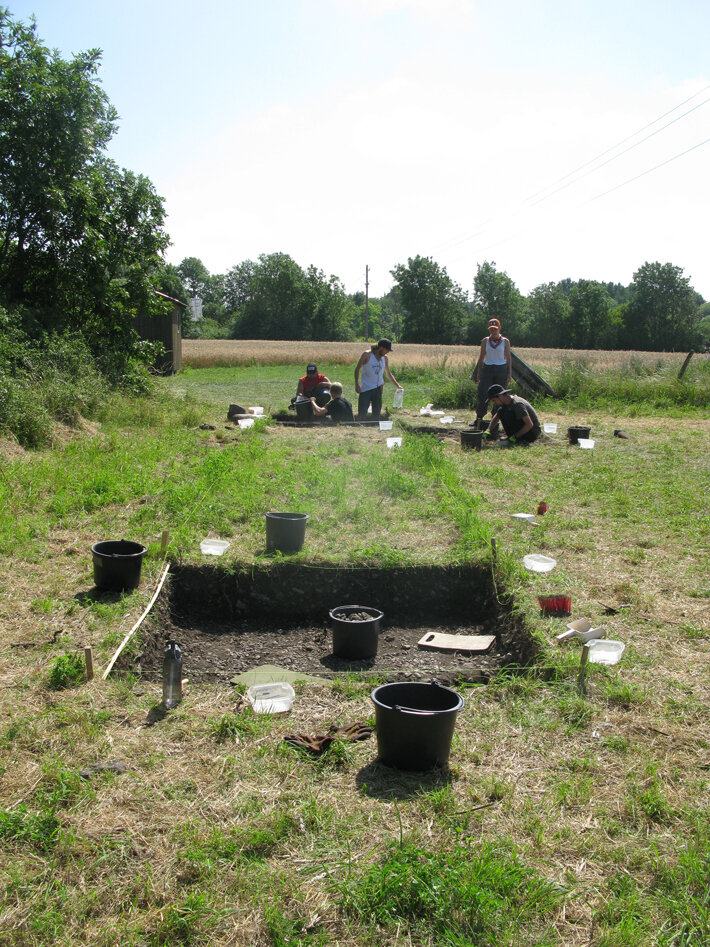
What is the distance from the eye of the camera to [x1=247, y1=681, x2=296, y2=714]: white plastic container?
2988 mm

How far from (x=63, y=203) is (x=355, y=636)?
9965 millimetres

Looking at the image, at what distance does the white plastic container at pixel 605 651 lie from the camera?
3.36 metres

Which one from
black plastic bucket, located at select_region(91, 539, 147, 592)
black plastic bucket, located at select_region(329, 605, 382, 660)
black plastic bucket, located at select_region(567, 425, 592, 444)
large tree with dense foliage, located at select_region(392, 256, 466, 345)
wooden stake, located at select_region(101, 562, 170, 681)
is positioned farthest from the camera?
large tree with dense foliage, located at select_region(392, 256, 466, 345)

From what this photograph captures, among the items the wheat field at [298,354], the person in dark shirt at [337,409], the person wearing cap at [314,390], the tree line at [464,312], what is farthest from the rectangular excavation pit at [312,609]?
the tree line at [464,312]

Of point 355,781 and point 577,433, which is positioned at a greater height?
point 577,433

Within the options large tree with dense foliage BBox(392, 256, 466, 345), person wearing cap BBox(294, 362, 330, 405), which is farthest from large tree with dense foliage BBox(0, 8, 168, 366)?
large tree with dense foliage BBox(392, 256, 466, 345)

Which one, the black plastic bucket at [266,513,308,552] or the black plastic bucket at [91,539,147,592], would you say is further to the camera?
the black plastic bucket at [266,513,308,552]

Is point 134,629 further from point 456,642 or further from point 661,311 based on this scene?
point 661,311

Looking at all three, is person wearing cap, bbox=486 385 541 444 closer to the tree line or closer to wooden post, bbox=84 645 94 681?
wooden post, bbox=84 645 94 681

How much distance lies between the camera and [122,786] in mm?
2352

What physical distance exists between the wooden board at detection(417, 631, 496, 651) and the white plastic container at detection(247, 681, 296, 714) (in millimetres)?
1224

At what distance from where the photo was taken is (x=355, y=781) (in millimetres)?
2443

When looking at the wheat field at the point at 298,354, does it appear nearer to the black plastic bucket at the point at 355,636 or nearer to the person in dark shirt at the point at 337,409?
the person in dark shirt at the point at 337,409

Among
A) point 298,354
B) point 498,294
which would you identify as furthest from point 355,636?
point 498,294
